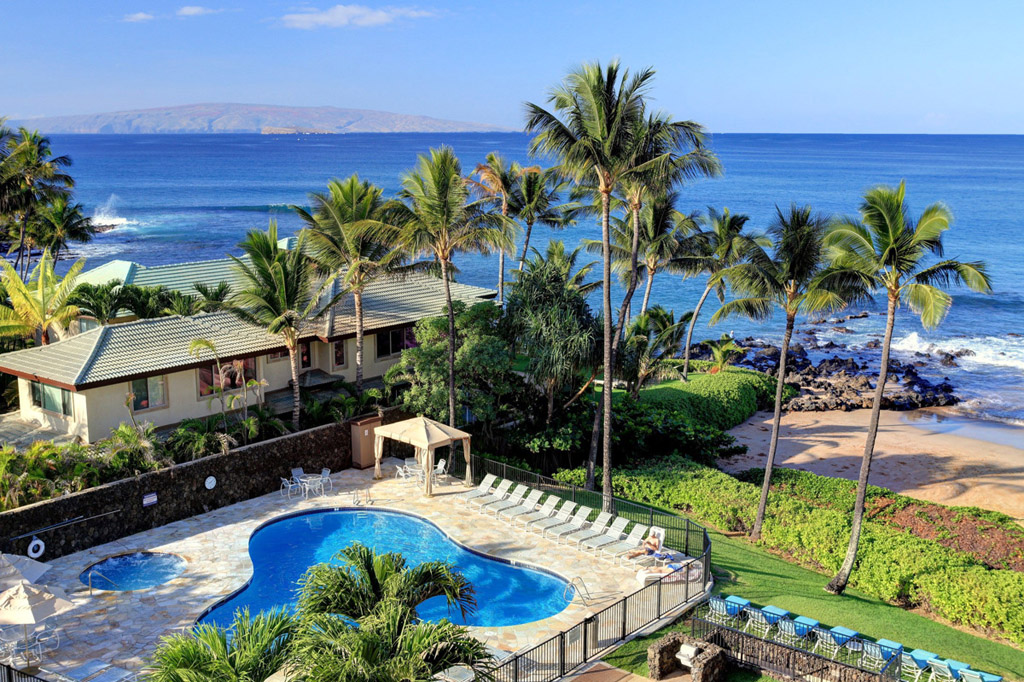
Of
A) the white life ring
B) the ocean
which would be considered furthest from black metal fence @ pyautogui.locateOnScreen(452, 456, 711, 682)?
the ocean

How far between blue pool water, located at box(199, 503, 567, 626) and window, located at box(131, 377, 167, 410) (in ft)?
19.6

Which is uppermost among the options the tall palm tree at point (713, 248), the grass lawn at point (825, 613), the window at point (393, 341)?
the tall palm tree at point (713, 248)

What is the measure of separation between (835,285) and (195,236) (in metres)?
95.5

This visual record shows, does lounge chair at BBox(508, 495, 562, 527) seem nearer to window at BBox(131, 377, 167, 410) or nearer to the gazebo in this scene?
the gazebo

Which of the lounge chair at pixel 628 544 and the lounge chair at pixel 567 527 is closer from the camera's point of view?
the lounge chair at pixel 628 544

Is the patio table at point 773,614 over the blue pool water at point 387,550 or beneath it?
over

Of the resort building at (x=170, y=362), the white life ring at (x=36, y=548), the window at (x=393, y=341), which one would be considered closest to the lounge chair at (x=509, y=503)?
the resort building at (x=170, y=362)

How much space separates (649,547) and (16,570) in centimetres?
1337

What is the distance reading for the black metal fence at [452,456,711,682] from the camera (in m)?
15.2

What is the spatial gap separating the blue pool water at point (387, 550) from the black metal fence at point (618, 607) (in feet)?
5.58

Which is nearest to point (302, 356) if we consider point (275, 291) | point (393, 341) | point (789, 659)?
point (393, 341)

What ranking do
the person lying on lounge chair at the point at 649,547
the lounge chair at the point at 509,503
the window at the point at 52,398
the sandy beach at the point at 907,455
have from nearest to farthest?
the person lying on lounge chair at the point at 649,547
the lounge chair at the point at 509,503
the window at the point at 52,398
the sandy beach at the point at 907,455

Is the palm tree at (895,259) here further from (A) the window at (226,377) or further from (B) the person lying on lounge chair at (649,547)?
(A) the window at (226,377)

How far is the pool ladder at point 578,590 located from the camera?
1850 cm
